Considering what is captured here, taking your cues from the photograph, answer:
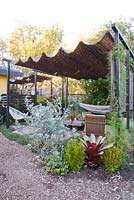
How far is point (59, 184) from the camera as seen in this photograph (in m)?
3.08

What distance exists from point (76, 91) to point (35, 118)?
11209mm

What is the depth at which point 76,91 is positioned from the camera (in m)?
14.9

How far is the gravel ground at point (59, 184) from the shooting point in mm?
2768

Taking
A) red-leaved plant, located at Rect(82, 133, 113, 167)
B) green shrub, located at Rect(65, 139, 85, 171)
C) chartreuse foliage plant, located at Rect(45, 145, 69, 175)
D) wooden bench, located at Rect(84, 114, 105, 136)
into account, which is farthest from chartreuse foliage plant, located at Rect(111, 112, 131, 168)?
wooden bench, located at Rect(84, 114, 105, 136)

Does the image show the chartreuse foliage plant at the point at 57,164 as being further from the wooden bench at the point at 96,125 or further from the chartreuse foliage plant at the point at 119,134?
the wooden bench at the point at 96,125

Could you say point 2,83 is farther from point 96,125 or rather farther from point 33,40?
point 33,40

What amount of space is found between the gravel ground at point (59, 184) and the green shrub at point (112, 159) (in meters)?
0.10

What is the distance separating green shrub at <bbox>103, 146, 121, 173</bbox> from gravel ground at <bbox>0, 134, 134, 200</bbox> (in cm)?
10

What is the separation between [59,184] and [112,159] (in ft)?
2.82

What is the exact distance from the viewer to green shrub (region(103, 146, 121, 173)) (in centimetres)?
340

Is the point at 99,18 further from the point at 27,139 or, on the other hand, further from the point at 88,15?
the point at 27,139

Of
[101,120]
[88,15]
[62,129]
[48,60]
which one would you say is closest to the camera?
[62,129]

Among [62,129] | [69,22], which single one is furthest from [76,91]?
[62,129]

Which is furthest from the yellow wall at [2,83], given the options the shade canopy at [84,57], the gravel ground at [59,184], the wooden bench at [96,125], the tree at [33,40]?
the gravel ground at [59,184]
